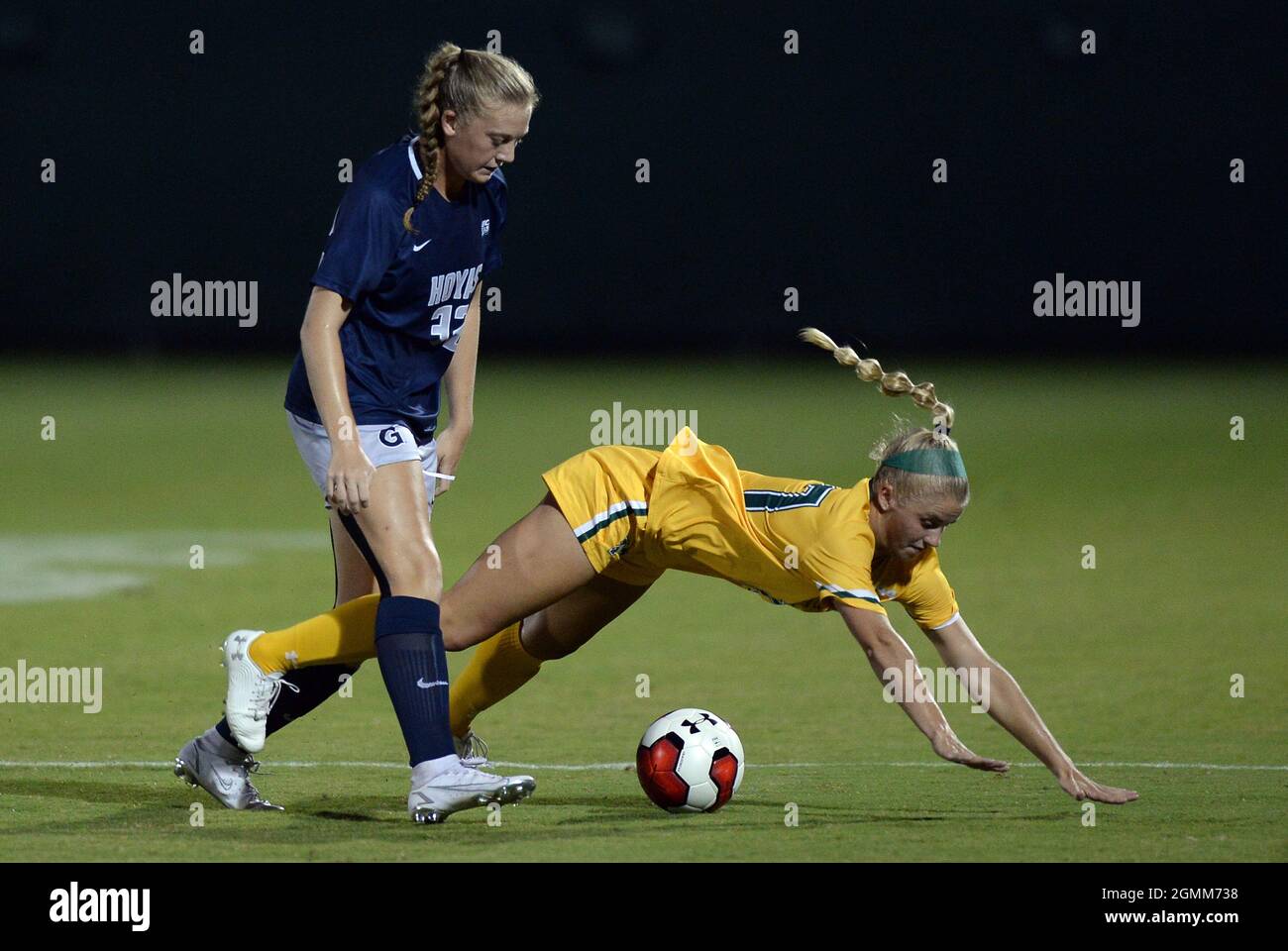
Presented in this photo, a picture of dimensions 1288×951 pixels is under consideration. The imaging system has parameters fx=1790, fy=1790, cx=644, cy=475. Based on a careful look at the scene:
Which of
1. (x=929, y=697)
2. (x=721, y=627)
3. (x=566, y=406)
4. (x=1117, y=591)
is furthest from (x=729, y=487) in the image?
(x=566, y=406)

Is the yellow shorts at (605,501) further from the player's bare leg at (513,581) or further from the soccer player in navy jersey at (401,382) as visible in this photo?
the soccer player in navy jersey at (401,382)

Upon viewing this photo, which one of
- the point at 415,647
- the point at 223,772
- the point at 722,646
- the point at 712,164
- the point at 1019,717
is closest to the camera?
the point at 415,647

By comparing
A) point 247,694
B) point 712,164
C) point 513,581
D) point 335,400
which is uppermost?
point 712,164

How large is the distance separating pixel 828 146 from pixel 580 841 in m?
18.8

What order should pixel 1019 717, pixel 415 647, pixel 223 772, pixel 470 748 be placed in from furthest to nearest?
1. pixel 470 748
2. pixel 223 772
3. pixel 1019 717
4. pixel 415 647

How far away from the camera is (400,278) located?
467cm

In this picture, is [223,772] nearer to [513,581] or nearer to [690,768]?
[513,581]

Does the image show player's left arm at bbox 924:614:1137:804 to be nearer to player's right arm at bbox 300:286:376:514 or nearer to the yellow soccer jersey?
the yellow soccer jersey

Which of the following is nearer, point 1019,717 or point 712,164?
point 1019,717

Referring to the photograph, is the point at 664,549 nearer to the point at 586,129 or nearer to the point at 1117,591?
the point at 1117,591

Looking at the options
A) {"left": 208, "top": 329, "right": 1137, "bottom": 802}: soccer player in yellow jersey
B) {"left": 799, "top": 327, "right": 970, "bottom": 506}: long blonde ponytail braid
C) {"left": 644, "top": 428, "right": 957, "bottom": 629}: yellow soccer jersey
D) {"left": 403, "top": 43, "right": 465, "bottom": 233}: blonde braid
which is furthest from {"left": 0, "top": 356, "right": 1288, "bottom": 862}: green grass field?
{"left": 403, "top": 43, "right": 465, "bottom": 233}: blonde braid

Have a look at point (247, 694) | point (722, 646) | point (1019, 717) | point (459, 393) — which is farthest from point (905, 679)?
point (722, 646)

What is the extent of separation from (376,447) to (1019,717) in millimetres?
1813

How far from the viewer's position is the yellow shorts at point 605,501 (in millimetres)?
4773
